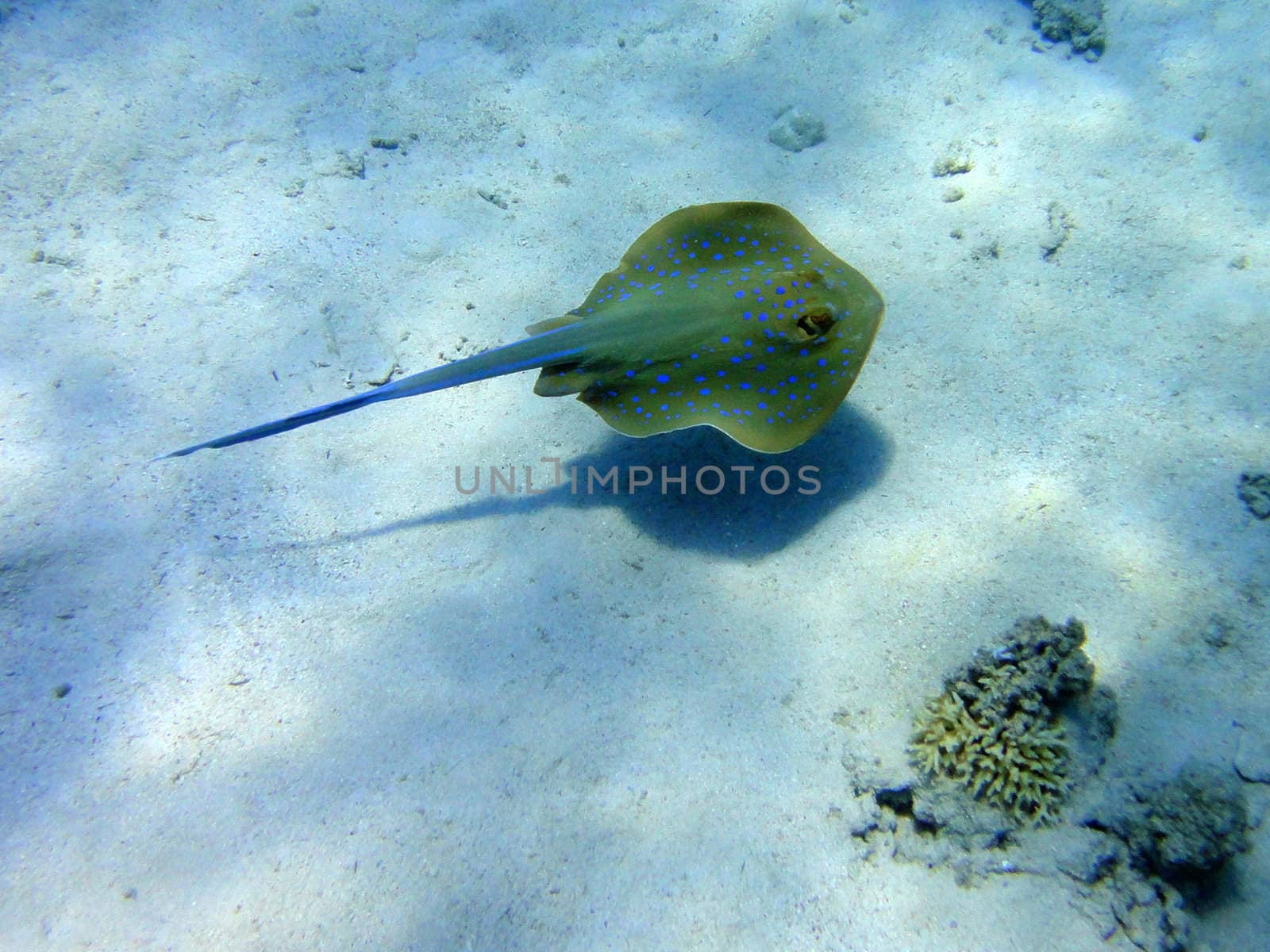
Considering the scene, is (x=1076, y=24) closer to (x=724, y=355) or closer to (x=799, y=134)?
(x=799, y=134)

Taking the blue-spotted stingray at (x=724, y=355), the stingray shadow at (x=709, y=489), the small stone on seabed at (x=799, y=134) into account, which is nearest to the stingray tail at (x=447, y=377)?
the blue-spotted stingray at (x=724, y=355)

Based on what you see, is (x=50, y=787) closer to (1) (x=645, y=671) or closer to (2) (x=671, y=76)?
(1) (x=645, y=671)

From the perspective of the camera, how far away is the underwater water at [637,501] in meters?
3.59

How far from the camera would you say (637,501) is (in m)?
5.15

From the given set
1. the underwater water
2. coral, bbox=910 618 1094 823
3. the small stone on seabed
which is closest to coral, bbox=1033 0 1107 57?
the underwater water

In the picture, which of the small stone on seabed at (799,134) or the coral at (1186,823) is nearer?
the coral at (1186,823)

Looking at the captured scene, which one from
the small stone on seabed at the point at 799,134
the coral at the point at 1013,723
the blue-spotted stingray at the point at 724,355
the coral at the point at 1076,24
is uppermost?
the coral at the point at 1076,24

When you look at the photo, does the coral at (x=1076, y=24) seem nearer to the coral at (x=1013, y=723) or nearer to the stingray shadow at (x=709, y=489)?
the stingray shadow at (x=709, y=489)

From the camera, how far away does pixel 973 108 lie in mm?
7141

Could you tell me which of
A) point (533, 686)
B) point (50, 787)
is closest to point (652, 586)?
point (533, 686)

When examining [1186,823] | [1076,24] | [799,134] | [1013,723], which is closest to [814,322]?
[1013,723]

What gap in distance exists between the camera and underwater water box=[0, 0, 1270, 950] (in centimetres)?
359

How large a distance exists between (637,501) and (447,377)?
1852mm

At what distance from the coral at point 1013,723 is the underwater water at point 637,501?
3cm
